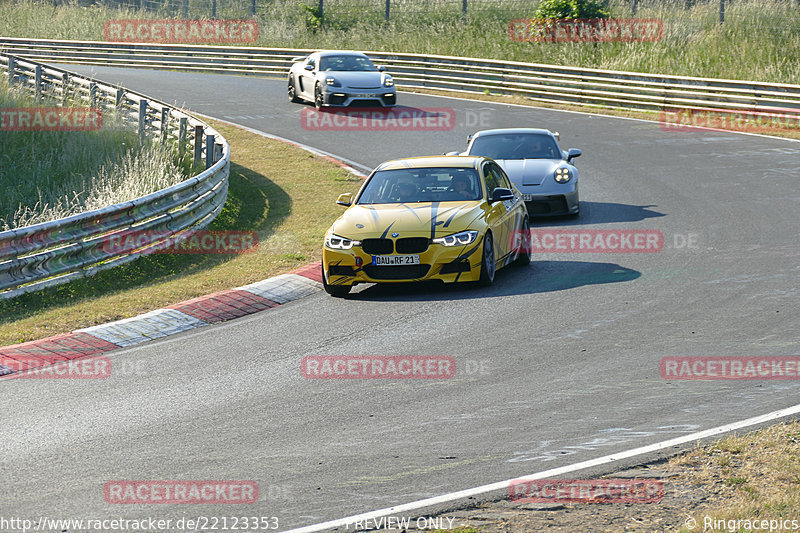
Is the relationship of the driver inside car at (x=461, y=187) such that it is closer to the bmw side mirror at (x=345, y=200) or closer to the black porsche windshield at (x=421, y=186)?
the black porsche windshield at (x=421, y=186)

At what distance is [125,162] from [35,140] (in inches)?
162

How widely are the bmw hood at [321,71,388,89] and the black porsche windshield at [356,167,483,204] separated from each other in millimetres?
15029

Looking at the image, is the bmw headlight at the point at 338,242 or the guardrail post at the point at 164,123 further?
the guardrail post at the point at 164,123

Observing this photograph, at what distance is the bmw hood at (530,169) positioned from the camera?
16125 mm

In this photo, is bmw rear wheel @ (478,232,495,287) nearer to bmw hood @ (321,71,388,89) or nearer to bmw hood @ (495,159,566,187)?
bmw hood @ (495,159,566,187)

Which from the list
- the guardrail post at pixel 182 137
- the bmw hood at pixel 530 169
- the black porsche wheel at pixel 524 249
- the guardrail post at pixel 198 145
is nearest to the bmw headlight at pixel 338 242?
the black porsche wheel at pixel 524 249

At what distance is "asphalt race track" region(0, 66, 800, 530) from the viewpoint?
21.0ft

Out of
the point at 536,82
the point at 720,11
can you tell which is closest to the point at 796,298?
the point at 536,82

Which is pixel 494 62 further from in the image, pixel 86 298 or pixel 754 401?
pixel 754 401

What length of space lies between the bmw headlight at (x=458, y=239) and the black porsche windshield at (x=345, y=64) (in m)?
17.9

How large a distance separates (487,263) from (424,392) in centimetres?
400

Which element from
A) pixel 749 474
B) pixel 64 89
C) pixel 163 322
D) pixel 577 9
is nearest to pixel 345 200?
pixel 163 322

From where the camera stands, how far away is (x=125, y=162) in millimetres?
20734

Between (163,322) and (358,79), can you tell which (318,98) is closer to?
(358,79)
